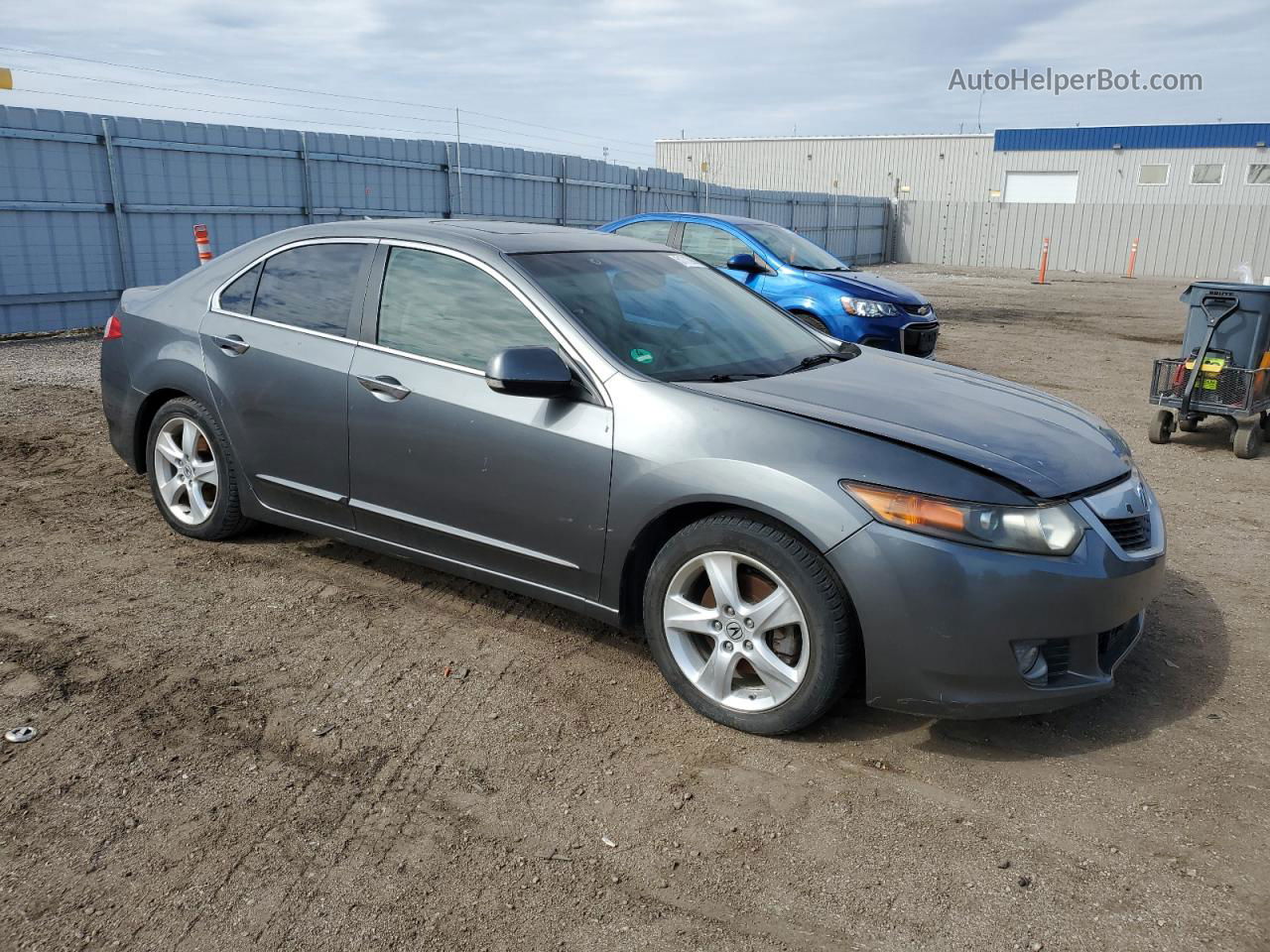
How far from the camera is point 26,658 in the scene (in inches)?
148

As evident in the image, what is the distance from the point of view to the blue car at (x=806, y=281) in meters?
9.65

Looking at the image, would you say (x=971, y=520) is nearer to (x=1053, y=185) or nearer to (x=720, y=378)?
(x=720, y=378)

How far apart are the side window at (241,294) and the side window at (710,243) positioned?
6349 mm

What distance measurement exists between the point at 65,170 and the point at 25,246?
1.02 meters

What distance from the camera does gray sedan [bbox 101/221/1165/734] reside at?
3045mm

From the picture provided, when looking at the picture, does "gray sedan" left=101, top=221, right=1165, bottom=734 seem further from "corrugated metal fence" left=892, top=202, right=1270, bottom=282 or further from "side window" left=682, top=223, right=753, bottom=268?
"corrugated metal fence" left=892, top=202, right=1270, bottom=282

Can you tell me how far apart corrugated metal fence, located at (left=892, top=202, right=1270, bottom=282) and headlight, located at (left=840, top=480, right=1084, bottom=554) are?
3315cm

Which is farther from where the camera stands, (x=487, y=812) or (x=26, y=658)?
(x=26, y=658)

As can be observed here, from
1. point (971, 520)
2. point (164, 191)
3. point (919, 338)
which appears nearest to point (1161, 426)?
point (919, 338)

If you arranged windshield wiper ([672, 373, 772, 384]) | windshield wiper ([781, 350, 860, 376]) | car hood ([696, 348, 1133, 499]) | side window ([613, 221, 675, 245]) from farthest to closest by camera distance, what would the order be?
side window ([613, 221, 675, 245]) → windshield wiper ([781, 350, 860, 376]) → windshield wiper ([672, 373, 772, 384]) → car hood ([696, 348, 1133, 499])

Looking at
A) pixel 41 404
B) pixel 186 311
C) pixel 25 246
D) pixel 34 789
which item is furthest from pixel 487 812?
pixel 25 246

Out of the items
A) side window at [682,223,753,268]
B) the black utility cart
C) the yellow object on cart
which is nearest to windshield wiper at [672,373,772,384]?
the black utility cart

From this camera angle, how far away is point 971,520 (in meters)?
3.01

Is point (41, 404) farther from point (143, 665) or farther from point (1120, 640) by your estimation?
point (1120, 640)
